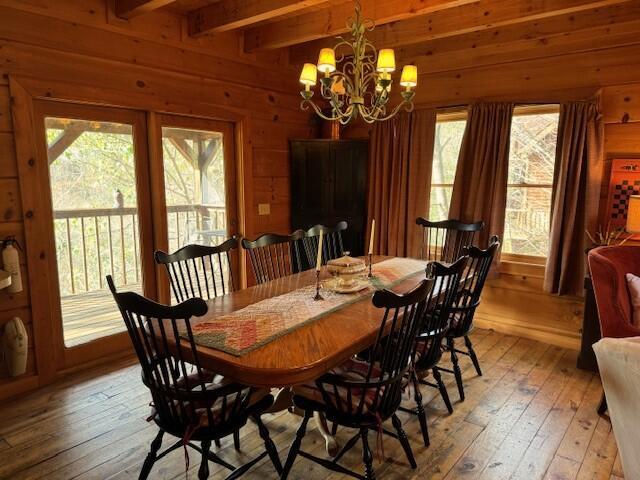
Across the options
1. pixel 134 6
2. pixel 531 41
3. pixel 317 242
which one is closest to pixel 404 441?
pixel 317 242

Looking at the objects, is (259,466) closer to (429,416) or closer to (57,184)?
(429,416)

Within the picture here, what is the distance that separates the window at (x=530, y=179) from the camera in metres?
3.72

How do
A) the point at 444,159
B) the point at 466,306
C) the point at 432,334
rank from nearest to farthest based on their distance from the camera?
the point at 432,334, the point at 466,306, the point at 444,159

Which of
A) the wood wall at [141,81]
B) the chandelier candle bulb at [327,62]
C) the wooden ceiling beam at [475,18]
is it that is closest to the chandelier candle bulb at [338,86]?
the chandelier candle bulb at [327,62]

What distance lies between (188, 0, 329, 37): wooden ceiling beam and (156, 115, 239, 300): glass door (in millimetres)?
755

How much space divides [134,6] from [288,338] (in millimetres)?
2565

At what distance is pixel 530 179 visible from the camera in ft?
12.6

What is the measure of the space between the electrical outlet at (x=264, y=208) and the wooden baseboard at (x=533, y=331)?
7.55 feet

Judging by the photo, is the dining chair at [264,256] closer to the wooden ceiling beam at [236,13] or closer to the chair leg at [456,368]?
the chair leg at [456,368]

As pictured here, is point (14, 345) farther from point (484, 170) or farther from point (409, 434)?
point (484, 170)

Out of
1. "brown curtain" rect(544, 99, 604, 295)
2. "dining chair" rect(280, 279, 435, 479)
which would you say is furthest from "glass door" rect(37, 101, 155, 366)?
"brown curtain" rect(544, 99, 604, 295)

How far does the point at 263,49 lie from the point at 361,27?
1.71 meters

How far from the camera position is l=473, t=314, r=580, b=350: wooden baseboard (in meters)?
3.69

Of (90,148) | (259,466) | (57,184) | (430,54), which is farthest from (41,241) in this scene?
(430,54)
